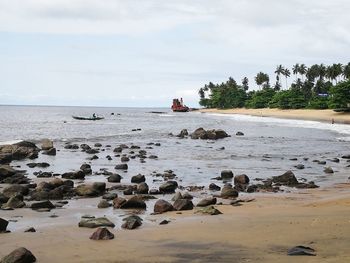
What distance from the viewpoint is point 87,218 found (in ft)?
42.1

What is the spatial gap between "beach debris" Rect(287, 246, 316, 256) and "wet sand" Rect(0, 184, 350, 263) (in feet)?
0.41

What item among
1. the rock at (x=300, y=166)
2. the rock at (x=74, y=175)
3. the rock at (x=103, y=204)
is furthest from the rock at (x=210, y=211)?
the rock at (x=300, y=166)

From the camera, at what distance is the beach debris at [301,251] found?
8.26 m

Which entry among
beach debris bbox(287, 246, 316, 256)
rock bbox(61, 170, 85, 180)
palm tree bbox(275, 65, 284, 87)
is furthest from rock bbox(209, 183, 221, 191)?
palm tree bbox(275, 65, 284, 87)

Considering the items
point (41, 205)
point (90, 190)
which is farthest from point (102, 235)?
point (90, 190)

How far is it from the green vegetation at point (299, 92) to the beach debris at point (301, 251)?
101485mm

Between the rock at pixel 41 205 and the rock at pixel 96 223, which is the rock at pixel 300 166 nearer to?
the rock at pixel 41 205

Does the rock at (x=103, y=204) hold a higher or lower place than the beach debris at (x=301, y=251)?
lower

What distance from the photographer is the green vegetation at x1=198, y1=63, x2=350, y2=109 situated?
107269mm

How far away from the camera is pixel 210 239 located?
397 inches

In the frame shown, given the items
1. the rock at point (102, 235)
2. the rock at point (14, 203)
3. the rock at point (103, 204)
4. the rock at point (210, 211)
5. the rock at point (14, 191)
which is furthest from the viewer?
the rock at point (14, 191)

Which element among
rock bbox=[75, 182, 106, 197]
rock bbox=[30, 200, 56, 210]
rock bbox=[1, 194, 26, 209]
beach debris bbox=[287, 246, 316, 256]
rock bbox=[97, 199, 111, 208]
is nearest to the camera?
beach debris bbox=[287, 246, 316, 256]

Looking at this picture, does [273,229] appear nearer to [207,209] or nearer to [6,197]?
[207,209]

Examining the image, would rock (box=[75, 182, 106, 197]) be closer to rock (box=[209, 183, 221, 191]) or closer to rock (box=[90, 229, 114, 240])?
rock (box=[209, 183, 221, 191])
